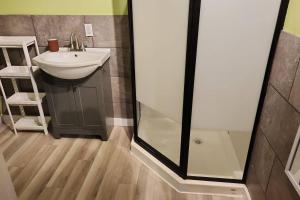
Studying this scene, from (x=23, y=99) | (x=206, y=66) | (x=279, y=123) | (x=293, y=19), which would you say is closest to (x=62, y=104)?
(x=23, y=99)

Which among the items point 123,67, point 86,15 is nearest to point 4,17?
point 86,15

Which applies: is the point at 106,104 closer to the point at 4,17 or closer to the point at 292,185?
the point at 4,17

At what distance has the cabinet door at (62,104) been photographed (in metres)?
2.07

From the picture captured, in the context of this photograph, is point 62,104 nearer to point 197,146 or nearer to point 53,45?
point 53,45

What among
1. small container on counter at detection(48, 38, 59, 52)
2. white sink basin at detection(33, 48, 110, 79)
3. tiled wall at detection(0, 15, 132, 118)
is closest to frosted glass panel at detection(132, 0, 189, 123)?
white sink basin at detection(33, 48, 110, 79)

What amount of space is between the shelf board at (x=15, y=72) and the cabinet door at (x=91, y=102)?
19.6 inches

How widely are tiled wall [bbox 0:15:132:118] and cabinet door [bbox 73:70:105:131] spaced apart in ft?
1.08

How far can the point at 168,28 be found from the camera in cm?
142

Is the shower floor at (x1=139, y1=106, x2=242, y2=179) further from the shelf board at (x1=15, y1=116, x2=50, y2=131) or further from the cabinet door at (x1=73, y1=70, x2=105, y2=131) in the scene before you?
the shelf board at (x1=15, y1=116, x2=50, y2=131)

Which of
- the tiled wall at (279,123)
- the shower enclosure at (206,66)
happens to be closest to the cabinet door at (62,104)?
the shower enclosure at (206,66)

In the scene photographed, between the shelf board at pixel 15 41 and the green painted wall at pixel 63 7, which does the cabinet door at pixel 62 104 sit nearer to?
the shelf board at pixel 15 41

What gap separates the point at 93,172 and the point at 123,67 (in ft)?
3.31

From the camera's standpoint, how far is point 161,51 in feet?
5.05

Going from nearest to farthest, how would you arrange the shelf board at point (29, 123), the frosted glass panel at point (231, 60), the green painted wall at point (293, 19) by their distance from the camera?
the green painted wall at point (293, 19)
the frosted glass panel at point (231, 60)
the shelf board at point (29, 123)
